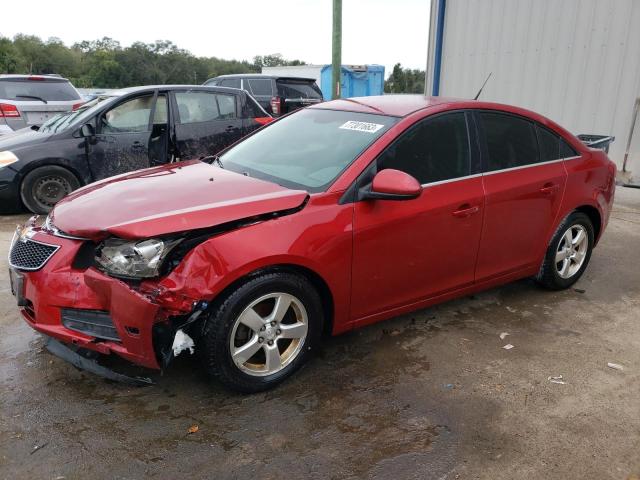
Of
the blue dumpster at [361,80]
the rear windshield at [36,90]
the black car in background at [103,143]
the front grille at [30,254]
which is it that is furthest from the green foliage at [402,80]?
the front grille at [30,254]

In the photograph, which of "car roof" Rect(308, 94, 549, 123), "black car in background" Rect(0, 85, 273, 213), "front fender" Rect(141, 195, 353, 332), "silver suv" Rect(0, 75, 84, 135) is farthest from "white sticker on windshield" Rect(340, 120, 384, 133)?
"silver suv" Rect(0, 75, 84, 135)

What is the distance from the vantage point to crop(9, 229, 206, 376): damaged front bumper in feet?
8.17

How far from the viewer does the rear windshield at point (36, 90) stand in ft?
29.4

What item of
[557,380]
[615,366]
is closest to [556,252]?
[615,366]

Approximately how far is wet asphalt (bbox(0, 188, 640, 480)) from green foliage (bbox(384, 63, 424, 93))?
3446 cm

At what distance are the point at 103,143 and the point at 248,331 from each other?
4494mm

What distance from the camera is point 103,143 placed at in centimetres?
638

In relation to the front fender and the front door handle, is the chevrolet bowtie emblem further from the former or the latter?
the front door handle

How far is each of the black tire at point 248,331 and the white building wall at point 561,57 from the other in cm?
803

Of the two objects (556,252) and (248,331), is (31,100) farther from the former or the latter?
(556,252)

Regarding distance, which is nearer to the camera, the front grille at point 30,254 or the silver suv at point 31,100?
the front grille at point 30,254

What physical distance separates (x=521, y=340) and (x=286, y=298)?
1764mm

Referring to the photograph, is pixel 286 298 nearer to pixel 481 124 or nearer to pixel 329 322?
pixel 329 322

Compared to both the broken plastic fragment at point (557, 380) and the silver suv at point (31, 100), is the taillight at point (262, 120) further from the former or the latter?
the broken plastic fragment at point (557, 380)
